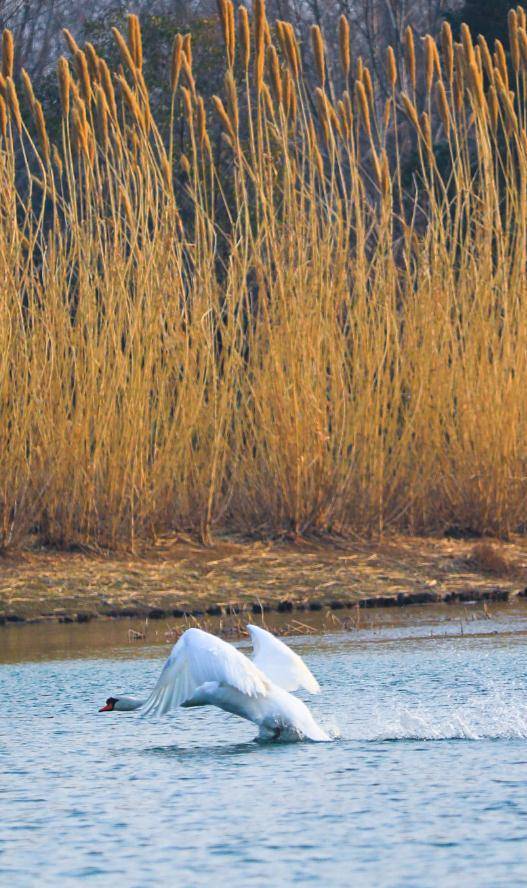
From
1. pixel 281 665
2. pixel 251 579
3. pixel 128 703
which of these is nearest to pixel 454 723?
pixel 281 665

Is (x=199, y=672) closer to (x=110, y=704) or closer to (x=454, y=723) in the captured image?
(x=110, y=704)

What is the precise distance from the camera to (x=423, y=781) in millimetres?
4699

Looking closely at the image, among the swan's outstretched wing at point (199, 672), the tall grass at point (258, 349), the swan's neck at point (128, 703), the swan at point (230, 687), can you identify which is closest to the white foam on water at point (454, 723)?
the swan at point (230, 687)

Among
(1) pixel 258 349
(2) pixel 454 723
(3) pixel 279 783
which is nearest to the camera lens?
(3) pixel 279 783

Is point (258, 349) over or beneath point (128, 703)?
over

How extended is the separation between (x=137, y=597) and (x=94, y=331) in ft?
5.51

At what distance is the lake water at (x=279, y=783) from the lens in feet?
12.9

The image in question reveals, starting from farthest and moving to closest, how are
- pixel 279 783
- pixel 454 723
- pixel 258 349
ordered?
pixel 258 349
pixel 454 723
pixel 279 783

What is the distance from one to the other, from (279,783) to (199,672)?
51 cm

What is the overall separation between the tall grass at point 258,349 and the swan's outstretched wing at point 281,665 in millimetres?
3718

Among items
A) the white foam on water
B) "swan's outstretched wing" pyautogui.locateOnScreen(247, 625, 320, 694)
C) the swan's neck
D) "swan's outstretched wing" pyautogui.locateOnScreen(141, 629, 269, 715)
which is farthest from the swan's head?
the white foam on water

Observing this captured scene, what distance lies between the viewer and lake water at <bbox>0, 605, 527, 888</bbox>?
155 inches

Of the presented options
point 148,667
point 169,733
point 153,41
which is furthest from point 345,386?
point 153,41

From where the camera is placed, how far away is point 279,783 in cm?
476
